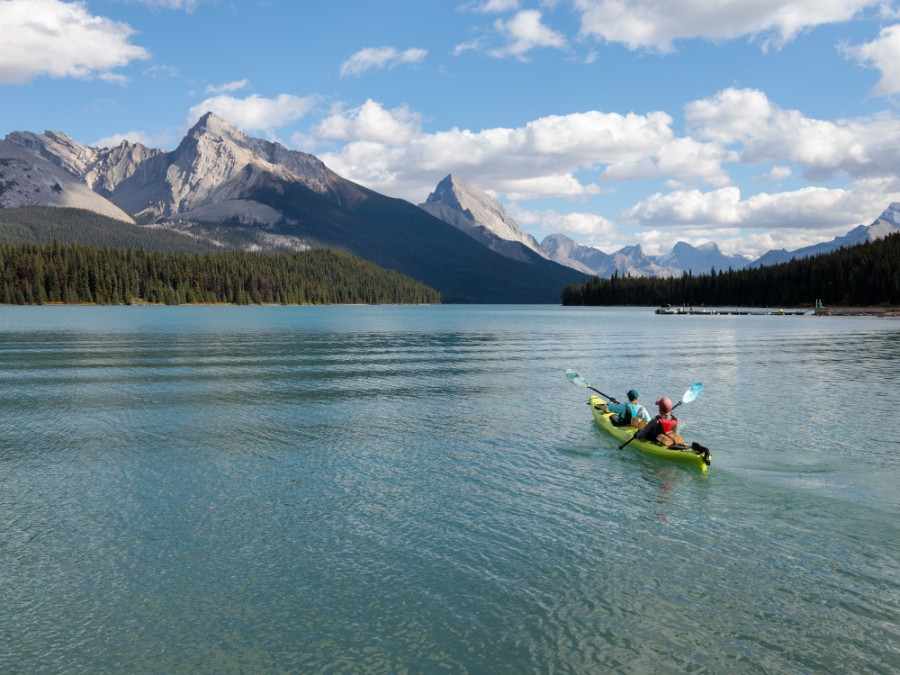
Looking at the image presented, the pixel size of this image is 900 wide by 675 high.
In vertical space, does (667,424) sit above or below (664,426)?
above

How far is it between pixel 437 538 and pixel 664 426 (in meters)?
14.7

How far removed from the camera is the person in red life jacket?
2908cm

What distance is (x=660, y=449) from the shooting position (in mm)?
28938

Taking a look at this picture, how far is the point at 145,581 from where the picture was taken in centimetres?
1619

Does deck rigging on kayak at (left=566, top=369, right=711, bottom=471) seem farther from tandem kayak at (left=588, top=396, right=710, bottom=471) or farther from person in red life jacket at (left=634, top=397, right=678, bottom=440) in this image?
person in red life jacket at (left=634, top=397, right=678, bottom=440)

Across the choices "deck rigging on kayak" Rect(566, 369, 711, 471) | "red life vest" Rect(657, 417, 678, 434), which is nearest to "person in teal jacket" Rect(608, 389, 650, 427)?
"deck rigging on kayak" Rect(566, 369, 711, 471)

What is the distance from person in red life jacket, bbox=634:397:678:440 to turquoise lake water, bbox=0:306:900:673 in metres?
1.28

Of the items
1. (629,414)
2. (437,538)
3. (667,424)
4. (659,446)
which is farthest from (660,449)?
(437,538)

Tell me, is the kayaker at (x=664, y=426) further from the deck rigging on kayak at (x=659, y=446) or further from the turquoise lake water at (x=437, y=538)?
the turquoise lake water at (x=437, y=538)

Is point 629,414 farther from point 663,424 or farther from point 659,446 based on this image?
point 659,446

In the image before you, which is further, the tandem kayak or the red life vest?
the red life vest

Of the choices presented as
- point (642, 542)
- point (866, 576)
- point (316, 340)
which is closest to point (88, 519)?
point (642, 542)

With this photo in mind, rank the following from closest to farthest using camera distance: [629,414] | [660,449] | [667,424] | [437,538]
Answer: [437,538], [660,449], [667,424], [629,414]

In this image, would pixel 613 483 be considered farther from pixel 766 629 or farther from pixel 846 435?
pixel 846 435
